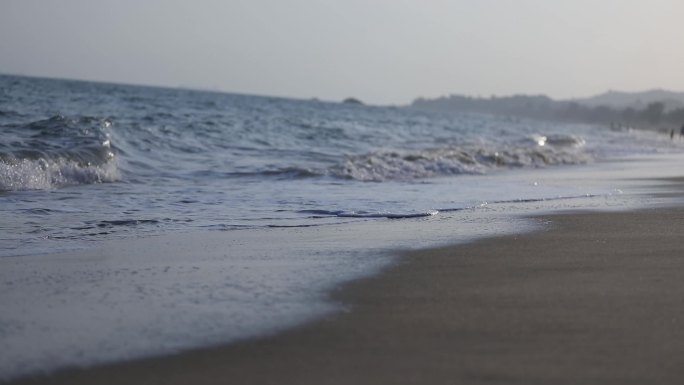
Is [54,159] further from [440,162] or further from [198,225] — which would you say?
[440,162]

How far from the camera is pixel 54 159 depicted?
12.1 metres

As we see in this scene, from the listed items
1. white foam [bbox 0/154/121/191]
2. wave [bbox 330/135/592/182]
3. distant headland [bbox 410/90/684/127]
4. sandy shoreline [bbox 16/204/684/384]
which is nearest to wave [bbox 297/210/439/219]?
sandy shoreline [bbox 16/204/684/384]

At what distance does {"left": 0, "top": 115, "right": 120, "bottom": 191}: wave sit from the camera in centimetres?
1087

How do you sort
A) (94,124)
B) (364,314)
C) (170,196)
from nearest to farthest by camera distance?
(364,314)
(170,196)
(94,124)

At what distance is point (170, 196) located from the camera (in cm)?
1024

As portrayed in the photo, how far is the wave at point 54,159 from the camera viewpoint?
1087 cm

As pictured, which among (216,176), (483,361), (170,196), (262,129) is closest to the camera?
(483,361)

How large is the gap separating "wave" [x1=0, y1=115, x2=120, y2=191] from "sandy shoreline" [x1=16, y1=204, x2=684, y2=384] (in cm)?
661

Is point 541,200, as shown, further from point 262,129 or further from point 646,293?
point 262,129

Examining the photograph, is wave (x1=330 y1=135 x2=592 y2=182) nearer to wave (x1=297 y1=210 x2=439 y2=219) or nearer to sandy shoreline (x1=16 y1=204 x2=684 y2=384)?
wave (x1=297 y1=210 x2=439 y2=219)

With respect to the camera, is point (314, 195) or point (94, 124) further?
point (94, 124)

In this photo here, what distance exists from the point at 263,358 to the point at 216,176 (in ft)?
33.3

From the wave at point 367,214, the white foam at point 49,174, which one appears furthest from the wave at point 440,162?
the wave at point 367,214

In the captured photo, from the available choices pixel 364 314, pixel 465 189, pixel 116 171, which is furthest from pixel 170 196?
pixel 364 314
